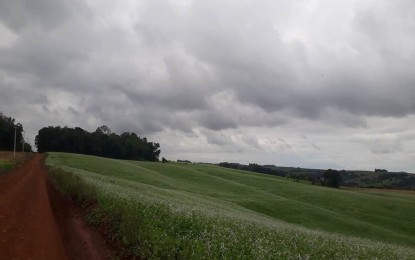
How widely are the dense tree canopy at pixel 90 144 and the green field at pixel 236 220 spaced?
75.7 meters

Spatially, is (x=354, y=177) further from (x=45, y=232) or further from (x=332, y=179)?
(x=45, y=232)

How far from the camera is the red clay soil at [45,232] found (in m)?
13.1

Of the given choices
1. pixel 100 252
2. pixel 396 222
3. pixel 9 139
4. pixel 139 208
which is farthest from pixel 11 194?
pixel 9 139

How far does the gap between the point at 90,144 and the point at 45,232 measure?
441ft

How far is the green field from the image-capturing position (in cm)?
1312

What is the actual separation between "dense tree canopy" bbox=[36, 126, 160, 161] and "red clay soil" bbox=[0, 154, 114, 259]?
123m

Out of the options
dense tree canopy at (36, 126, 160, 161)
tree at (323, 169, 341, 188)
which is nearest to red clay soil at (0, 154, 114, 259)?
tree at (323, 169, 341, 188)

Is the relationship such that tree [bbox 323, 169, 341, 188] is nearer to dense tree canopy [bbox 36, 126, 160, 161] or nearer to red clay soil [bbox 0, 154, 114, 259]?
dense tree canopy [bbox 36, 126, 160, 161]

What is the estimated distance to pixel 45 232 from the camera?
16.1 metres

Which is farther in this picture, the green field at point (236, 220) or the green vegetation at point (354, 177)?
the green vegetation at point (354, 177)

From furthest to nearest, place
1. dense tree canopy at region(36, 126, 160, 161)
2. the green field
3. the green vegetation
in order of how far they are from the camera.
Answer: dense tree canopy at region(36, 126, 160, 161), the green vegetation, the green field

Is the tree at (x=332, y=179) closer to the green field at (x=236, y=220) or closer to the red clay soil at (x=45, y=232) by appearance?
the green field at (x=236, y=220)

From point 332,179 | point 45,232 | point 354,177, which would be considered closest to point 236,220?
point 45,232

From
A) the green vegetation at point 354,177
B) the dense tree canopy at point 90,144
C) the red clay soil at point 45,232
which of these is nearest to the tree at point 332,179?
the green vegetation at point 354,177
